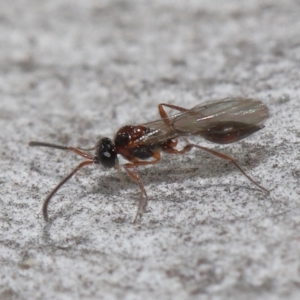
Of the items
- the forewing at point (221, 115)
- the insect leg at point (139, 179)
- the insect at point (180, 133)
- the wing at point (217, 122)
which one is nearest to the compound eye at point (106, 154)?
the insect at point (180, 133)

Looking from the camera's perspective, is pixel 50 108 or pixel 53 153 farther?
pixel 50 108

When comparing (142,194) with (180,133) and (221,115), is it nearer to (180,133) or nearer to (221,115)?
(180,133)

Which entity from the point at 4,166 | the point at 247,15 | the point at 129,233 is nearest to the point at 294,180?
the point at 129,233

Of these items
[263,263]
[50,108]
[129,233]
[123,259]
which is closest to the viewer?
[263,263]

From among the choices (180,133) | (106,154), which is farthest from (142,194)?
(180,133)

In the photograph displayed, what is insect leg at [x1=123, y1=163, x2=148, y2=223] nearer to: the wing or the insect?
the insect

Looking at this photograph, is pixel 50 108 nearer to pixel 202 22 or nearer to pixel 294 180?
pixel 202 22

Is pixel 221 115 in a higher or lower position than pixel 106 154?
higher
